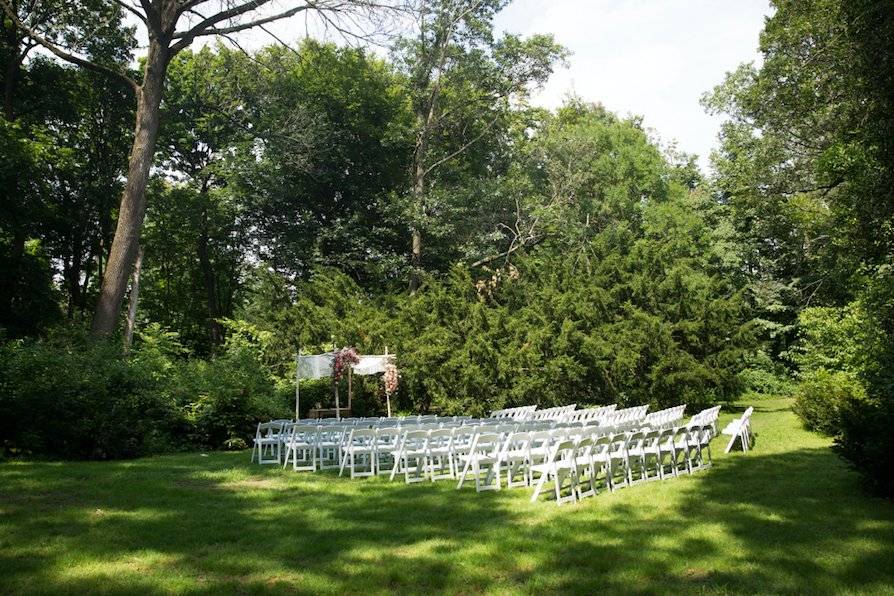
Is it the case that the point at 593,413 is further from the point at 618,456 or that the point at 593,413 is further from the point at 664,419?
the point at 618,456

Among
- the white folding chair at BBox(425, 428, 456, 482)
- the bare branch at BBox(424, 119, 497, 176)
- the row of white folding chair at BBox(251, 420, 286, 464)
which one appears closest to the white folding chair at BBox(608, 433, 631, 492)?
the white folding chair at BBox(425, 428, 456, 482)

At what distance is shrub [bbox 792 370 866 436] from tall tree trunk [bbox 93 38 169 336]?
14840 millimetres

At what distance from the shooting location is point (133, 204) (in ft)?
50.1

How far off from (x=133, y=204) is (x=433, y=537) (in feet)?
40.6

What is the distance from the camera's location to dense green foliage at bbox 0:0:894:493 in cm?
1331

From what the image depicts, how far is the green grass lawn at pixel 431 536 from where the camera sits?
475 centimetres

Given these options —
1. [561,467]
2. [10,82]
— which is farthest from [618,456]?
[10,82]

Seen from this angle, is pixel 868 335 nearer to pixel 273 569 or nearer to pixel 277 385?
pixel 273 569

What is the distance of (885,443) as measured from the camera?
6785 millimetres

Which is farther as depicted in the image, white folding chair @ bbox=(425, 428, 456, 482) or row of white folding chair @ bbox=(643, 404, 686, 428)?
row of white folding chair @ bbox=(643, 404, 686, 428)

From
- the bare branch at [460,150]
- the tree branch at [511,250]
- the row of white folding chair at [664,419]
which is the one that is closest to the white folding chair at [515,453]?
the row of white folding chair at [664,419]

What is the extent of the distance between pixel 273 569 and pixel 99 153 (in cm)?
2667

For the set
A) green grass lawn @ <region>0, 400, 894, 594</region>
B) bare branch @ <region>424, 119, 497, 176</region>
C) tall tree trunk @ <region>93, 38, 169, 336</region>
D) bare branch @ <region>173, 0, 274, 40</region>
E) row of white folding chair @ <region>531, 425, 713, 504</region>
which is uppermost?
bare branch @ <region>424, 119, 497, 176</region>

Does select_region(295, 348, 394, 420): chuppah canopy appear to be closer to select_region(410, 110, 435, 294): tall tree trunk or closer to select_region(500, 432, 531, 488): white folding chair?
select_region(500, 432, 531, 488): white folding chair
